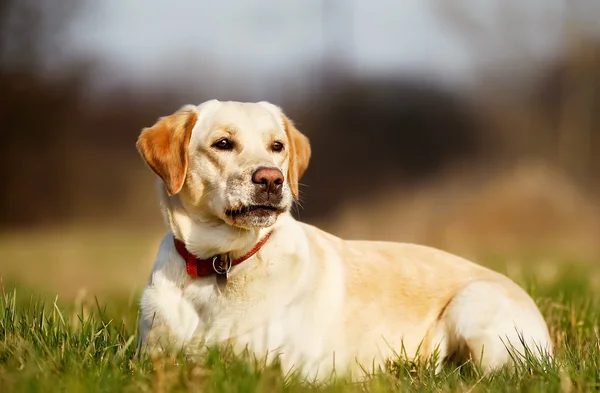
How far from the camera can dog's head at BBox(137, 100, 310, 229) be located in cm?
347

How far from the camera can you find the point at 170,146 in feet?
12.2

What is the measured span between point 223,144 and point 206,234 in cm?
46

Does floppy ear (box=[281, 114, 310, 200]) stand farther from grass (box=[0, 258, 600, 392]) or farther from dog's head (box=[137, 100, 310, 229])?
grass (box=[0, 258, 600, 392])

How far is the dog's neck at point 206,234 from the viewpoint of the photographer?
3.62 metres

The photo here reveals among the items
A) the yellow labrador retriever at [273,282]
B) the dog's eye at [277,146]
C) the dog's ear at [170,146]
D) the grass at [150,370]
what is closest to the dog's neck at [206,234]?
the yellow labrador retriever at [273,282]

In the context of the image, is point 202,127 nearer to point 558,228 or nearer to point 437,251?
point 437,251

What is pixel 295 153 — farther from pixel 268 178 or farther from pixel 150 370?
pixel 150 370

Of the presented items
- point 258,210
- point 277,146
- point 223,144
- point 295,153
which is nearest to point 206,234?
point 258,210

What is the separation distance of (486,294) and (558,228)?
336 inches

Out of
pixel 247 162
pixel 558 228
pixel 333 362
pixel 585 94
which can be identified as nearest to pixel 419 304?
pixel 333 362

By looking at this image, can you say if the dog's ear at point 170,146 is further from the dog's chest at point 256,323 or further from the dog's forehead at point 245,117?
the dog's chest at point 256,323

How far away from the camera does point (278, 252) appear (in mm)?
3723

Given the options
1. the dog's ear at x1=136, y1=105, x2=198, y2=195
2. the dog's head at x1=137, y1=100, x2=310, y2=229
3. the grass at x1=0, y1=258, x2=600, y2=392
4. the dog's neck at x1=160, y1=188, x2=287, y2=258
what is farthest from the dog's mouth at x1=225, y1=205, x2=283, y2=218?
the grass at x1=0, y1=258, x2=600, y2=392

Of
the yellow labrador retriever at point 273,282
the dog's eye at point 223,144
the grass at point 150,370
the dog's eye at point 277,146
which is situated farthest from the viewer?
the dog's eye at point 277,146
